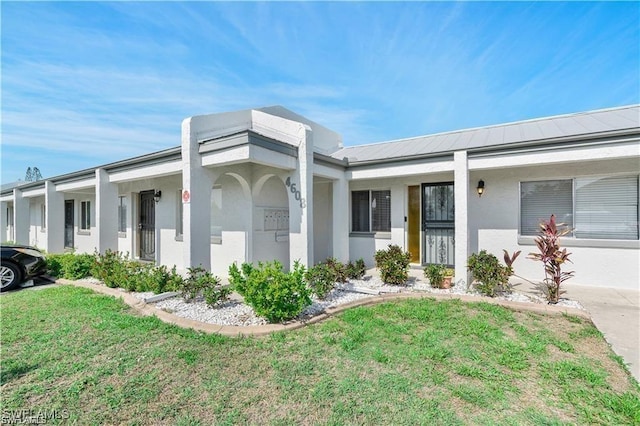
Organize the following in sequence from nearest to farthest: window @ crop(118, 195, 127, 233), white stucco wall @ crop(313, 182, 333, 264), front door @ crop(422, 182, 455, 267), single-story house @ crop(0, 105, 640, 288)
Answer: single-story house @ crop(0, 105, 640, 288) < front door @ crop(422, 182, 455, 267) < white stucco wall @ crop(313, 182, 333, 264) < window @ crop(118, 195, 127, 233)

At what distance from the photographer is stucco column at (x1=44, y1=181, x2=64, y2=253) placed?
12.8 metres

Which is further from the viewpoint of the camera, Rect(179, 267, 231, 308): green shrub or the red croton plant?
the red croton plant

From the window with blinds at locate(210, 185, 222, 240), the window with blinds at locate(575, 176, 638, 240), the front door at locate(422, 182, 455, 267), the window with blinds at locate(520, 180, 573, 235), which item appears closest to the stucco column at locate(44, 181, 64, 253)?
the window with blinds at locate(210, 185, 222, 240)

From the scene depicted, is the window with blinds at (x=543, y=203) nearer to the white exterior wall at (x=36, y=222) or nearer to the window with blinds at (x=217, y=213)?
the window with blinds at (x=217, y=213)

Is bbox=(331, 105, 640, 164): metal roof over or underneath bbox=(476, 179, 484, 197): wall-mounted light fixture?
over

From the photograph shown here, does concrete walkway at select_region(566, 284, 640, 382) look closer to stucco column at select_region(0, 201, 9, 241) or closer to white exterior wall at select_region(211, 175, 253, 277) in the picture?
white exterior wall at select_region(211, 175, 253, 277)

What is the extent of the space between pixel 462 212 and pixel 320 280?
12.8 ft

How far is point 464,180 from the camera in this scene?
7.19 meters

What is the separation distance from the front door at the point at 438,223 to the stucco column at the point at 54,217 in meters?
15.6

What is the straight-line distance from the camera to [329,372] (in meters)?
3.54

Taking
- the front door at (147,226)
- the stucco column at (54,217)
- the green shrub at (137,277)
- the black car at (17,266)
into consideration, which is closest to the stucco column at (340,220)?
the green shrub at (137,277)

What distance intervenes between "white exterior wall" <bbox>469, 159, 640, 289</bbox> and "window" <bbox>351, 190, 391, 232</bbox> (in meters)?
2.64

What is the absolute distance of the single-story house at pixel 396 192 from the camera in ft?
22.9

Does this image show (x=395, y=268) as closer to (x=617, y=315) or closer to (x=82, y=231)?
(x=617, y=315)
